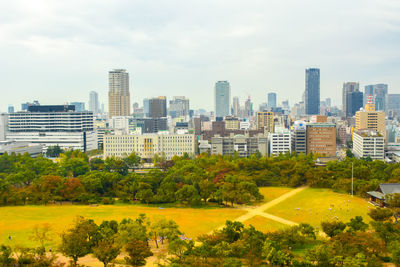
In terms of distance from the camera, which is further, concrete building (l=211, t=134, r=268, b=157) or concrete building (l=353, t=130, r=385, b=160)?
concrete building (l=211, t=134, r=268, b=157)

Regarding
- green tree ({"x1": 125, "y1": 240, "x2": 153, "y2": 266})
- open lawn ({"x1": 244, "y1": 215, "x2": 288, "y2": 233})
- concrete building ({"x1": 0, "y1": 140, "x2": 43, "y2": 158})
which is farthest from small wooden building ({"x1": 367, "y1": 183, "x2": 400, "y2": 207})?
concrete building ({"x1": 0, "y1": 140, "x2": 43, "y2": 158})

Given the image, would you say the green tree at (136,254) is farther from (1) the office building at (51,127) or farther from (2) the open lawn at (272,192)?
(1) the office building at (51,127)

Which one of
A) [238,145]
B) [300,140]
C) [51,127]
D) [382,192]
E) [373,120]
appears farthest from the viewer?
[373,120]

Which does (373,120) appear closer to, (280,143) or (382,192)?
(280,143)

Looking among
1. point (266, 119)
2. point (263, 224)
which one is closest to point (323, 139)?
point (266, 119)

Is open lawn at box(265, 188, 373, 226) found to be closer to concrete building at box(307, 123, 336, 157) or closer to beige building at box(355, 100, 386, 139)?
concrete building at box(307, 123, 336, 157)

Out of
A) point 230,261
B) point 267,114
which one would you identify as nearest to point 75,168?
point 230,261
